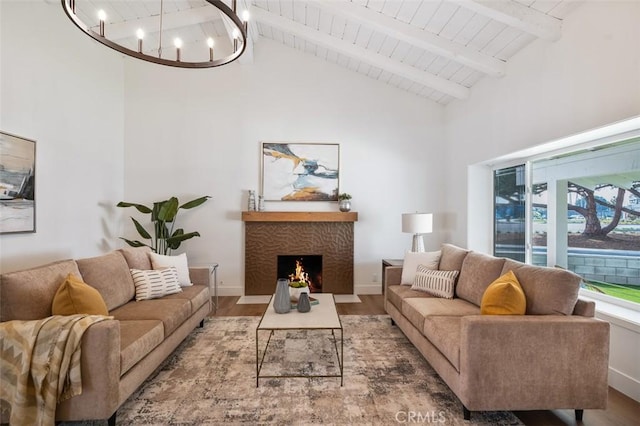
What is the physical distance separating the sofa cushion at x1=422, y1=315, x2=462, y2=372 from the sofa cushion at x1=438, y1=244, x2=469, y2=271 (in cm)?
92

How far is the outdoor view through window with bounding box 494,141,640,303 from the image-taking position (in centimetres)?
263

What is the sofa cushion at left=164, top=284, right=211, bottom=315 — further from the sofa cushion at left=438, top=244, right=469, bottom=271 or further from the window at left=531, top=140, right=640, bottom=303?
the window at left=531, top=140, right=640, bottom=303

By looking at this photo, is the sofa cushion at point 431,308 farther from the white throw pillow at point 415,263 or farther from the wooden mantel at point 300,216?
the wooden mantel at point 300,216

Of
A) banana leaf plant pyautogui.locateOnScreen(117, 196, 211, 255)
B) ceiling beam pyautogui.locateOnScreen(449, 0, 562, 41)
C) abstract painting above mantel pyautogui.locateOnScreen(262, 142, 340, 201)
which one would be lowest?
banana leaf plant pyautogui.locateOnScreen(117, 196, 211, 255)

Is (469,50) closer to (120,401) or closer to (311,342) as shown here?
(311,342)

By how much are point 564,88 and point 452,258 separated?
1.85 metres

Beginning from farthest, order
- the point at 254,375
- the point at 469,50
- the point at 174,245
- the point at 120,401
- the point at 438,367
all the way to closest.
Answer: the point at 174,245
the point at 469,50
the point at 254,375
the point at 438,367
the point at 120,401

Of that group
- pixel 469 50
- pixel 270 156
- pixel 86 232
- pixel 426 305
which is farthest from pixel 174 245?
pixel 469 50

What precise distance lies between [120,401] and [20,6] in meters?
3.69

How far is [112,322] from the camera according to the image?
1.85 metres

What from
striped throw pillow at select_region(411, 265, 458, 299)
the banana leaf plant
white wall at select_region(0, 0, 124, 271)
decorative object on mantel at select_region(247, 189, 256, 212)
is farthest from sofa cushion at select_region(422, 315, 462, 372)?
white wall at select_region(0, 0, 124, 271)

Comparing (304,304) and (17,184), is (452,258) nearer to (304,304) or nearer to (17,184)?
(304,304)

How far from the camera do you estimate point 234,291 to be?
493 centimetres

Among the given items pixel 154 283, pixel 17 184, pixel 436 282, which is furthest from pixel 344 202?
pixel 17 184
